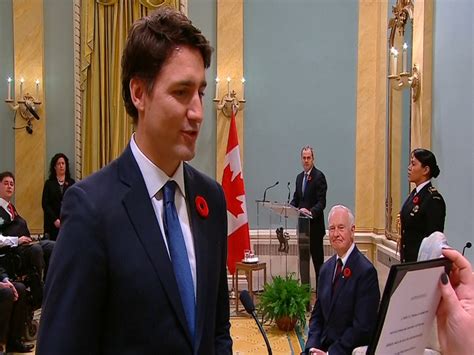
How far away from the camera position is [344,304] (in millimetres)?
3115

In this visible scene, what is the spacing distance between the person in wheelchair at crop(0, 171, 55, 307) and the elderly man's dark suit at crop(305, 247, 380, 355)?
9.68 ft

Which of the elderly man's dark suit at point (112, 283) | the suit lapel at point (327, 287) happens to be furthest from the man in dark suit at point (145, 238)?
the suit lapel at point (327, 287)

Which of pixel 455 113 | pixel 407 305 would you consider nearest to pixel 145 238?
pixel 407 305

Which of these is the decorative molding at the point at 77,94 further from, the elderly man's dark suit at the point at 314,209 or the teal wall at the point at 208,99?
the elderly man's dark suit at the point at 314,209

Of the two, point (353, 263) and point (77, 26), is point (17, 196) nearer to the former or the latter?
point (77, 26)

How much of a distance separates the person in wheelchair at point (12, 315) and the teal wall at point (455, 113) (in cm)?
355

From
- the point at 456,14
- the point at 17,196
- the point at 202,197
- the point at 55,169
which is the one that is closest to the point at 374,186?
the point at 456,14

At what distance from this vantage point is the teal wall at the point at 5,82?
7.13 m

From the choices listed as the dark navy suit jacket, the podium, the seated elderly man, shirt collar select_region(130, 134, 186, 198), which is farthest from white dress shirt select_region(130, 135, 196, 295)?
the podium

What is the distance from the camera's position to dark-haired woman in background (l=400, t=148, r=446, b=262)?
4391mm

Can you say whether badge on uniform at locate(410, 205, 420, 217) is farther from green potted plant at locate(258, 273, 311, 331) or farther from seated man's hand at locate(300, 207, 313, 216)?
seated man's hand at locate(300, 207, 313, 216)

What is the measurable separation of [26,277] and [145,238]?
175 inches

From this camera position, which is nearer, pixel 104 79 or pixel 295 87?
pixel 104 79

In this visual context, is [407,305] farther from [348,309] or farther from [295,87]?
[295,87]
